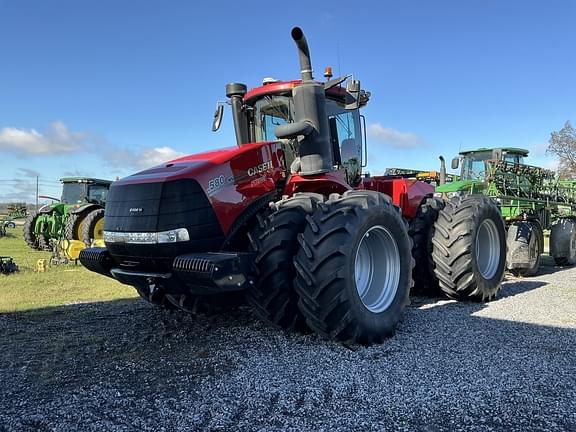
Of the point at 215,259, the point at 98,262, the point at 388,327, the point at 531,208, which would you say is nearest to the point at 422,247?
A: the point at 388,327

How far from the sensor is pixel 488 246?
727 cm

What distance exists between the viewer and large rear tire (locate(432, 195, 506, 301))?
6340 millimetres

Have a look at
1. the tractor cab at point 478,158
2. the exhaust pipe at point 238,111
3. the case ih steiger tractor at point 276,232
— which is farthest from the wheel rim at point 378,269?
the tractor cab at point 478,158

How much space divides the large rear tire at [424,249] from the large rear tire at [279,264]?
253 cm

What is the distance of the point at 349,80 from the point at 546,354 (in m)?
3.22

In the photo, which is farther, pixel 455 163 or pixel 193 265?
pixel 455 163

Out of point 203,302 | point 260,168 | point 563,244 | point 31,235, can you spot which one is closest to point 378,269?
point 260,168

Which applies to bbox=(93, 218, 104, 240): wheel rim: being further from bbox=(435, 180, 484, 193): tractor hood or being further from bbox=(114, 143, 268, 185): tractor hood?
bbox=(114, 143, 268, 185): tractor hood

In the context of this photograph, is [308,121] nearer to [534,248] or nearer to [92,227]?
[534,248]

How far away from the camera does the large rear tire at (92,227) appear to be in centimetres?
1374

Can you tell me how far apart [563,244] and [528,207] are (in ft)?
4.49

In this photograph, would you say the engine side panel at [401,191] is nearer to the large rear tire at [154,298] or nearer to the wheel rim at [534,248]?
the large rear tire at [154,298]

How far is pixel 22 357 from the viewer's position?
179 inches

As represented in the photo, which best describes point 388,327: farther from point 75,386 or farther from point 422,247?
point 75,386
